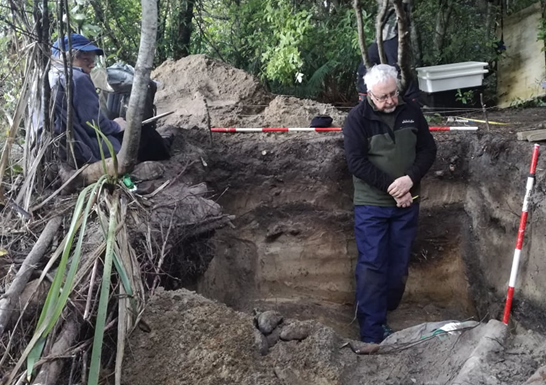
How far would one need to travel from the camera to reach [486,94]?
802cm

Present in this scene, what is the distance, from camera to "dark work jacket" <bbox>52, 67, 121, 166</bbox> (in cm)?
396


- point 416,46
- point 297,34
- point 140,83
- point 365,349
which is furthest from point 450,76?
point 140,83

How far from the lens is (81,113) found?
405cm

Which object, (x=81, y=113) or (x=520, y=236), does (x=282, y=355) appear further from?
(x=81, y=113)

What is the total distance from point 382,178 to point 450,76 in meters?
3.08

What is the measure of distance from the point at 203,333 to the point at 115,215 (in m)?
0.81

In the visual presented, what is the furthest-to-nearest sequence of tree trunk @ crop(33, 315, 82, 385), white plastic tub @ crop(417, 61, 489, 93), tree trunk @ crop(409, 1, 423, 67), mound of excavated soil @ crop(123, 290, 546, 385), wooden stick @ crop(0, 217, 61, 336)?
1. tree trunk @ crop(409, 1, 423, 67)
2. white plastic tub @ crop(417, 61, 489, 93)
3. mound of excavated soil @ crop(123, 290, 546, 385)
4. wooden stick @ crop(0, 217, 61, 336)
5. tree trunk @ crop(33, 315, 82, 385)

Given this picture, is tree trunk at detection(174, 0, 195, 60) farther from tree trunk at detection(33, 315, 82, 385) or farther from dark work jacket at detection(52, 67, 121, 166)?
tree trunk at detection(33, 315, 82, 385)

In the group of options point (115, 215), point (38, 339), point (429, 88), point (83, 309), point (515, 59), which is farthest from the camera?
point (515, 59)

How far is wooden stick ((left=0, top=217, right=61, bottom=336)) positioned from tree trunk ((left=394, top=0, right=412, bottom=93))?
2420 mm

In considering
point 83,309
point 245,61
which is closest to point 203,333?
point 83,309

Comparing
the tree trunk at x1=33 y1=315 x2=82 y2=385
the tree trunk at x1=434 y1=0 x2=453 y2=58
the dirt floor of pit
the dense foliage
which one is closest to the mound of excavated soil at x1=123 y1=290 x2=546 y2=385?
the tree trunk at x1=33 y1=315 x2=82 y2=385

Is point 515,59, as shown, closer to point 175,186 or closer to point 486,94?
point 486,94

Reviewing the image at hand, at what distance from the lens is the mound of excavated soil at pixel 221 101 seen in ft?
19.4
